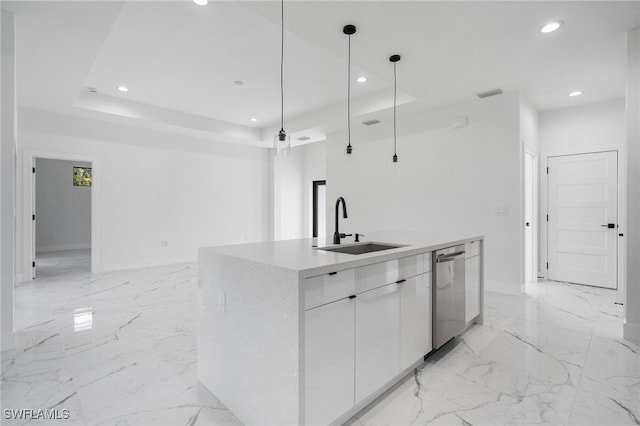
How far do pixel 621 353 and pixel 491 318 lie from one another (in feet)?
3.17

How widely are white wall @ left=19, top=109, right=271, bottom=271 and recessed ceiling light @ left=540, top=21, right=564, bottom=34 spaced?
6.09 m

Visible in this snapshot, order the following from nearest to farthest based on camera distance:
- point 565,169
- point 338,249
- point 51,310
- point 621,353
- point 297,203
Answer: point 338,249, point 621,353, point 51,310, point 565,169, point 297,203

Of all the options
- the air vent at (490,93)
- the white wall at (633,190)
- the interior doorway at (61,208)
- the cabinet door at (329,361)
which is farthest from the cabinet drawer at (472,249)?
the interior doorway at (61,208)

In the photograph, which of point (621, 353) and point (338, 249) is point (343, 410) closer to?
point (338, 249)

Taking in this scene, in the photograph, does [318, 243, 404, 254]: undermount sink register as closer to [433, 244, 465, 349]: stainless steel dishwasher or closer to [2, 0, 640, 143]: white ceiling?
[433, 244, 465, 349]: stainless steel dishwasher

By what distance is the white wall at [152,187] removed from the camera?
5.16m

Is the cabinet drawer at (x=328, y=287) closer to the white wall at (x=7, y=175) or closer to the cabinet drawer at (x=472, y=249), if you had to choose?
the cabinet drawer at (x=472, y=249)

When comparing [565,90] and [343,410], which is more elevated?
[565,90]

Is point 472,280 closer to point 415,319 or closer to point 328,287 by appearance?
point 415,319

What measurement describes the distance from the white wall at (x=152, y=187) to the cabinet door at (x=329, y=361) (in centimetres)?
556

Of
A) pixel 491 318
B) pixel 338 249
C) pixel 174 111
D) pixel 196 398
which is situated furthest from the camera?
pixel 174 111

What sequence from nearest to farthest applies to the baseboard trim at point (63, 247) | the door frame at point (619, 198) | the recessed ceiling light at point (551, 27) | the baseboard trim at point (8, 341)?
the baseboard trim at point (8, 341) < the recessed ceiling light at point (551, 27) < the door frame at point (619, 198) < the baseboard trim at point (63, 247)

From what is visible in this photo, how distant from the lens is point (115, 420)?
1.65 meters

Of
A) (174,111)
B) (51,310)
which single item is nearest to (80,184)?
(174,111)
